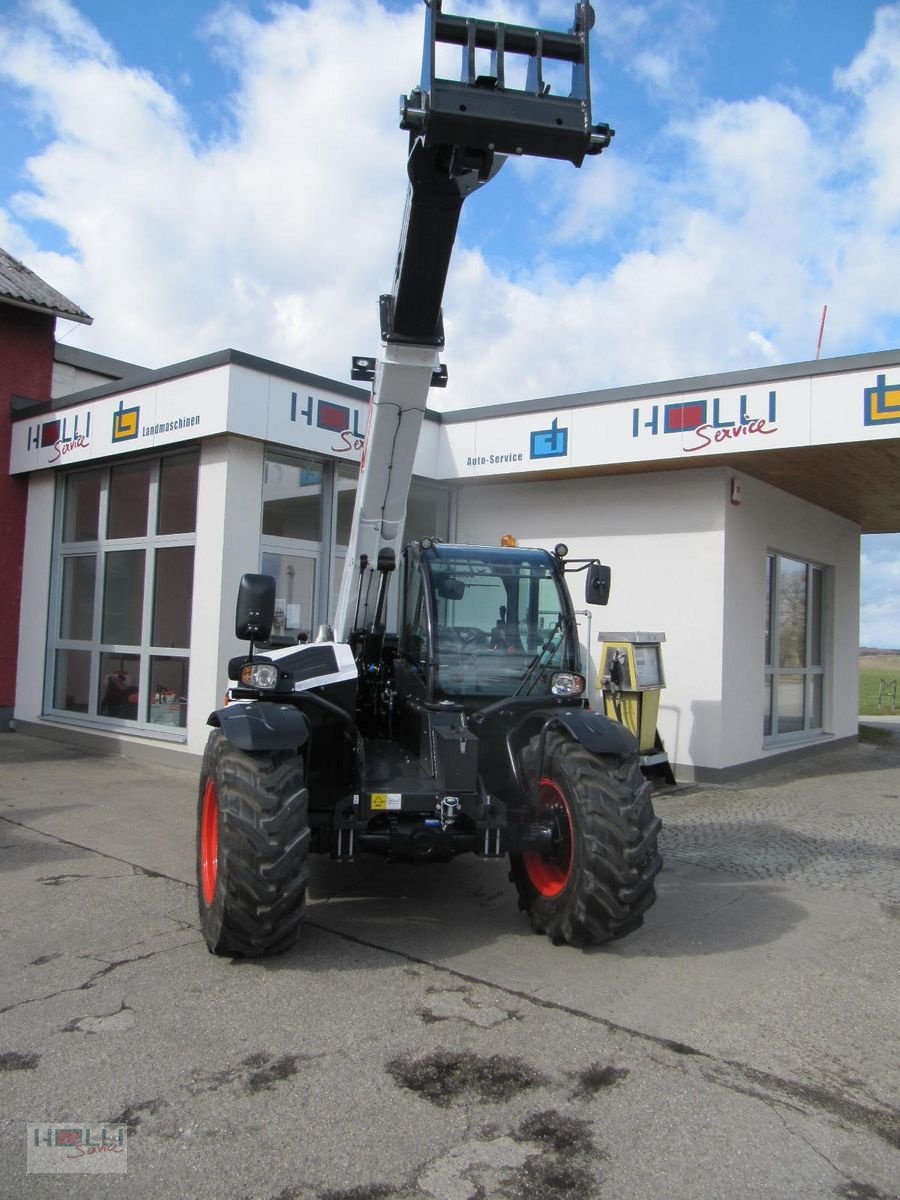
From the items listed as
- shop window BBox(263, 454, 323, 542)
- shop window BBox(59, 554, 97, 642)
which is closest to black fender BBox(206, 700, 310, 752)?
shop window BBox(263, 454, 323, 542)

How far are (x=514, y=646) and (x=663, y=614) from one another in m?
5.53

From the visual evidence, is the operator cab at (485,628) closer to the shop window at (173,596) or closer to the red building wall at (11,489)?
the shop window at (173,596)

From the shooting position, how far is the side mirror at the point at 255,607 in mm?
5168

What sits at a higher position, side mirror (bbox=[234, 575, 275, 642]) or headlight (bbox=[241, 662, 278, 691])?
side mirror (bbox=[234, 575, 275, 642])

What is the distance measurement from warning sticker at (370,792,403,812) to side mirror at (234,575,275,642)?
42.9 inches

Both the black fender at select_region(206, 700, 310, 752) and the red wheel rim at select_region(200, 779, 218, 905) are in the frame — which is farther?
the red wheel rim at select_region(200, 779, 218, 905)

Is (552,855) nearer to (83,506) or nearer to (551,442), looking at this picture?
(551,442)

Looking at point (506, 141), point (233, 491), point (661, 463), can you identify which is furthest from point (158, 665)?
point (506, 141)

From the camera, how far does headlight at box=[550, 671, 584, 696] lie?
5.66 metres

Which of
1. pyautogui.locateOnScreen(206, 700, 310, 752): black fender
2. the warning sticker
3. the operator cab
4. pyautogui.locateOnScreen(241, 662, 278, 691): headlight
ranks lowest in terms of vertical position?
the warning sticker

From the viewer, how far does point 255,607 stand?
517 centimetres

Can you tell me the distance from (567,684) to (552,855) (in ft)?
3.63

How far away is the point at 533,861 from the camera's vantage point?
5305 millimetres

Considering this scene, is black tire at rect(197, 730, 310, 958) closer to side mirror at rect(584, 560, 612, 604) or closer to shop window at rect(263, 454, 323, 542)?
side mirror at rect(584, 560, 612, 604)
